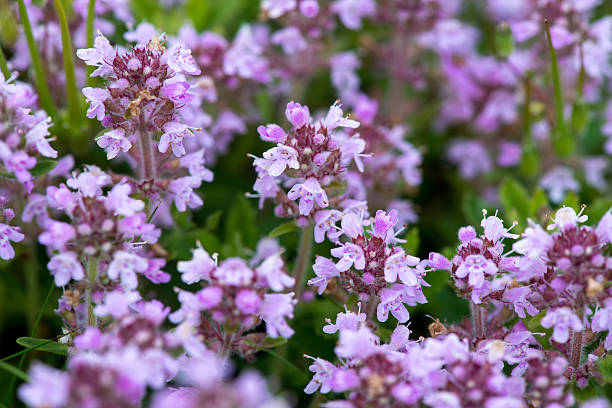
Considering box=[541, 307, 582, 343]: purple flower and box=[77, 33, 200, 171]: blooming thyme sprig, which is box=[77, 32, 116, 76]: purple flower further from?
box=[541, 307, 582, 343]: purple flower

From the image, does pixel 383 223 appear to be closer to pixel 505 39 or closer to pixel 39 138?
pixel 39 138

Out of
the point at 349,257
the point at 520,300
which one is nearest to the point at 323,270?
the point at 349,257

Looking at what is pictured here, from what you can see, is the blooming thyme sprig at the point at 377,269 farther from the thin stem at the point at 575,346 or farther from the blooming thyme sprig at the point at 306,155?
the thin stem at the point at 575,346

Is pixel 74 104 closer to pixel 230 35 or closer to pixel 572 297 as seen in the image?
pixel 230 35

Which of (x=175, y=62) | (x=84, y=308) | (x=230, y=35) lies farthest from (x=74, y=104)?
(x=230, y=35)

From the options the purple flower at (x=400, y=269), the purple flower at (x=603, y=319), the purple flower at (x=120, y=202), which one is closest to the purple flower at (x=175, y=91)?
the purple flower at (x=120, y=202)

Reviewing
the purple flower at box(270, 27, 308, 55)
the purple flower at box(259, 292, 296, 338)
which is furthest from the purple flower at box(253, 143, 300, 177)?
the purple flower at box(270, 27, 308, 55)
